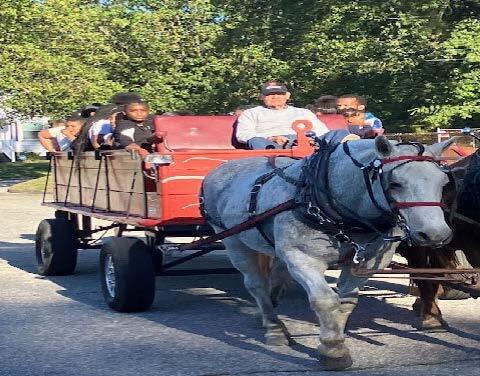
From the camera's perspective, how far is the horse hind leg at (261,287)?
732cm

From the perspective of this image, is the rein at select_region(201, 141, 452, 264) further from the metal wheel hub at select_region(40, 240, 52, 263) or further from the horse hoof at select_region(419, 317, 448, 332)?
the metal wheel hub at select_region(40, 240, 52, 263)

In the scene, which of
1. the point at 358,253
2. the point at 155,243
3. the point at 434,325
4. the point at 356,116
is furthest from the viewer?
the point at 356,116

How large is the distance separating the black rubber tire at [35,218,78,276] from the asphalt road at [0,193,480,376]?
0.26 m

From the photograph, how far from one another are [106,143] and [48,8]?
77.7ft

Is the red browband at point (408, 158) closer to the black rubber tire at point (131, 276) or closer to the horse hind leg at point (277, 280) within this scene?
the horse hind leg at point (277, 280)

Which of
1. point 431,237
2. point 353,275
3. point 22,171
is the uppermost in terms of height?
point 431,237

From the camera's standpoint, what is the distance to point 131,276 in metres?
8.55

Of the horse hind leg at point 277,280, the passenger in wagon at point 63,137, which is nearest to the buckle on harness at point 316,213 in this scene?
the horse hind leg at point 277,280

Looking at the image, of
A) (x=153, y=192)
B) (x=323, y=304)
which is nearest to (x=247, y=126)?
(x=153, y=192)

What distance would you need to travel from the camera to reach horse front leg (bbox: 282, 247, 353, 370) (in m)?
6.21

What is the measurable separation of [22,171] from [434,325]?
3808 centimetres

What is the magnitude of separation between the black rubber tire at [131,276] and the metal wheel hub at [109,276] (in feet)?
0.04

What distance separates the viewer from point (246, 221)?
7.04 m

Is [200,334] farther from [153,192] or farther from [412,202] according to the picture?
[412,202]
